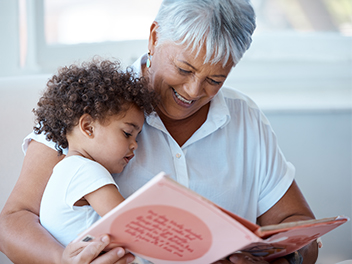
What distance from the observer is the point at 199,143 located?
4.76ft

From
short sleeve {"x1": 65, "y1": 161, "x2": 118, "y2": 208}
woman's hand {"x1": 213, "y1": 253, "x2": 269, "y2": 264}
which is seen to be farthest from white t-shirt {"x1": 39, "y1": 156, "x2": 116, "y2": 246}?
woman's hand {"x1": 213, "y1": 253, "x2": 269, "y2": 264}

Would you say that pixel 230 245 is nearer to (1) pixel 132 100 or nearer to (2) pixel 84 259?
(2) pixel 84 259

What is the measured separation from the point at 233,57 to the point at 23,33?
1344 mm

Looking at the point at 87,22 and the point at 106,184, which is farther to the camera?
the point at 87,22

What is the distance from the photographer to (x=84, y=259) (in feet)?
3.17

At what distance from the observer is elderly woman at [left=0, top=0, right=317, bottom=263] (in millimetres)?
1271

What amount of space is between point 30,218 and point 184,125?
1.84 ft

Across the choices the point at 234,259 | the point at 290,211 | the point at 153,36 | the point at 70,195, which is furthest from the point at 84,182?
the point at 290,211

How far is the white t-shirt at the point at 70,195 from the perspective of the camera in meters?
1.11

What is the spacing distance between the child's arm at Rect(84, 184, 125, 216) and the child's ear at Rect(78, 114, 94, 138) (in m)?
0.20

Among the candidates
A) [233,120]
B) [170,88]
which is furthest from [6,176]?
[233,120]

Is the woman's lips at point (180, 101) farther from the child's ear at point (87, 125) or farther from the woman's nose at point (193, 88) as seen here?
the child's ear at point (87, 125)

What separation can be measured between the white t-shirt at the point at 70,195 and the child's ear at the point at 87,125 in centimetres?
9

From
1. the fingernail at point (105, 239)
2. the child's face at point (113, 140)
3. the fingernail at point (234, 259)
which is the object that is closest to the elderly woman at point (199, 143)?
the fingernail at point (234, 259)
